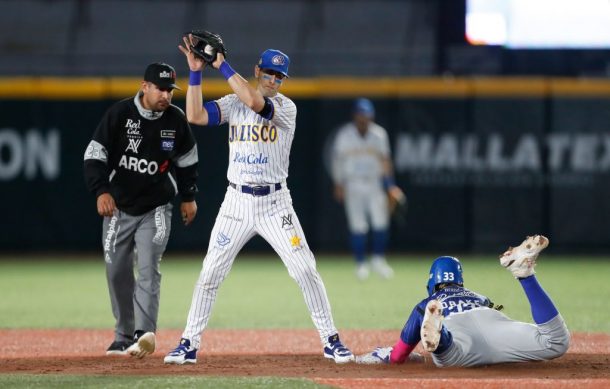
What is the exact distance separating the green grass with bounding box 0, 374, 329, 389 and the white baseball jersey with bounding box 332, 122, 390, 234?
787 cm

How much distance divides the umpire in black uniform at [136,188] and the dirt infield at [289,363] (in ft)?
1.19

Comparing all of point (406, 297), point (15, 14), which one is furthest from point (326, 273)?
point (15, 14)

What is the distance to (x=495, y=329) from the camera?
6875mm

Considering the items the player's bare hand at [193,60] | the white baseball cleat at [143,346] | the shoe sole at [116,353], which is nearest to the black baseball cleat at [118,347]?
the shoe sole at [116,353]

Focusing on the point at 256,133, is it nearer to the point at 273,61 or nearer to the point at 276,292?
the point at 273,61

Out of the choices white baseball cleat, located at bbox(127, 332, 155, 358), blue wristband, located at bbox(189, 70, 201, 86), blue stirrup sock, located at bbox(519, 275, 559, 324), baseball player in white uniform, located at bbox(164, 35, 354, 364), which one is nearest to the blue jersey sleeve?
baseball player in white uniform, located at bbox(164, 35, 354, 364)

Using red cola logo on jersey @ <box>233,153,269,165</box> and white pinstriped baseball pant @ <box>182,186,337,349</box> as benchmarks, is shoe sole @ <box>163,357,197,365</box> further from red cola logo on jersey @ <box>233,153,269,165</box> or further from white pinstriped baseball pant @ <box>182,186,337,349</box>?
red cola logo on jersey @ <box>233,153,269,165</box>

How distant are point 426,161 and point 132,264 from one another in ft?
32.4

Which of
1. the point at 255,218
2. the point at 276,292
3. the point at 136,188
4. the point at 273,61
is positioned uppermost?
the point at 273,61

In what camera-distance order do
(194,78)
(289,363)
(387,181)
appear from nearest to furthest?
1. (194,78)
2. (289,363)
3. (387,181)

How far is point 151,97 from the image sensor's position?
25.3 ft

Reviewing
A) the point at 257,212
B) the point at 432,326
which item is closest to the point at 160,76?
the point at 257,212

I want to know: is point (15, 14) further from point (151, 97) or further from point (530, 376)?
point (530, 376)

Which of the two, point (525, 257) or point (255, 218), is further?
point (255, 218)
